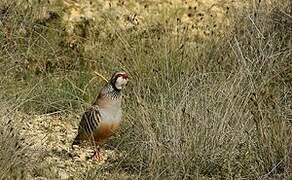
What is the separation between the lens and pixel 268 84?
6.86 metres

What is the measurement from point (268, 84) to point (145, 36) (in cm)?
205

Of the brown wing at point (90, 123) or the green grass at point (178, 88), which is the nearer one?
the green grass at point (178, 88)

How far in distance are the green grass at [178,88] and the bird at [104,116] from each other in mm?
225

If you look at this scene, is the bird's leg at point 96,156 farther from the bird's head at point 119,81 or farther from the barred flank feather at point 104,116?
the bird's head at point 119,81

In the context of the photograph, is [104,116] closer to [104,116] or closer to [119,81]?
[104,116]

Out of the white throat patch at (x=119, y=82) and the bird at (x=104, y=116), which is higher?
the white throat patch at (x=119, y=82)

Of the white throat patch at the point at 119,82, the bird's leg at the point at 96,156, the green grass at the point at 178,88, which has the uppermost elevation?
the white throat patch at the point at 119,82

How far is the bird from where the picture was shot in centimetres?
609

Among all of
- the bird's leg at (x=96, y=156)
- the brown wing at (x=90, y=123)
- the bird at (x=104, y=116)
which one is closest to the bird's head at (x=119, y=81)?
the bird at (x=104, y=116)

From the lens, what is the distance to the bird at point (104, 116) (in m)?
6.09

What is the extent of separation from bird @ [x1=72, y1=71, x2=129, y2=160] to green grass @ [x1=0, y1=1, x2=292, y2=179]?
23cm

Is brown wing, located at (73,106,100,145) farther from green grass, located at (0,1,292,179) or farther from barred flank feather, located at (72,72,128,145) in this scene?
green grass, located at (0,1,292,179)

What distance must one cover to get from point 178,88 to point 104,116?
99 centimetres

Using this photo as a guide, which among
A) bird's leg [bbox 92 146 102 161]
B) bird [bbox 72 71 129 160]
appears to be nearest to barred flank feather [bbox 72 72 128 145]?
bird [bbox 72 71 129 160]
